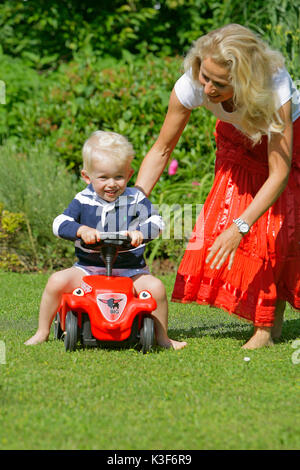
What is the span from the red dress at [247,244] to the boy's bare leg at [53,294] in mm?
625

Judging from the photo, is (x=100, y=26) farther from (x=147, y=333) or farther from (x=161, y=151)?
(x=147, y=333)

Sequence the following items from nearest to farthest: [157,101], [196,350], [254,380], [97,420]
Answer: [97,420] < [254,380] < [196,350] < [157,101]

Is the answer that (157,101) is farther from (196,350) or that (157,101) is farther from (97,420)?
(97,420)

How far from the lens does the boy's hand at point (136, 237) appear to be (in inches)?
150

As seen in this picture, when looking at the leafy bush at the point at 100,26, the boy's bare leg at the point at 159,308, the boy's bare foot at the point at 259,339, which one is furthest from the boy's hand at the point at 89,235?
the leafy bush at the point at 100,26

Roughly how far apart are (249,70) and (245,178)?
2.50 ft

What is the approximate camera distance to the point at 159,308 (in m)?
3.99

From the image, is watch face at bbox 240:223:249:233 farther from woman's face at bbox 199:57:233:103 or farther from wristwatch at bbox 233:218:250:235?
woman's face at bbox 199:57:233:103

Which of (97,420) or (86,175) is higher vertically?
(86,175)

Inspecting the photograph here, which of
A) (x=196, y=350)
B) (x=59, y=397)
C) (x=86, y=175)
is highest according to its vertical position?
(x=86, y=175)
